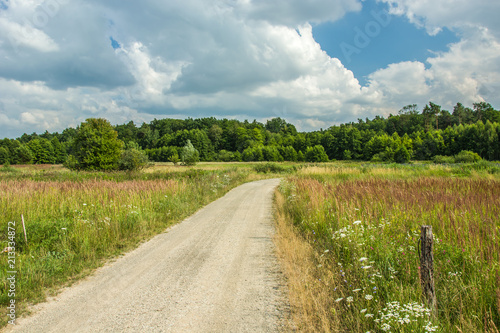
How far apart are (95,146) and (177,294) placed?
110 ft

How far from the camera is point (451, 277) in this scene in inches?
146

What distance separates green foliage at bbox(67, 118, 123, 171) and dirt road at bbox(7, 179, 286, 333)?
30.0 metres

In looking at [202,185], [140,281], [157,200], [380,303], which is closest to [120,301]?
[140,281]

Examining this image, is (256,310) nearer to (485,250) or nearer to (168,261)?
(168,261)

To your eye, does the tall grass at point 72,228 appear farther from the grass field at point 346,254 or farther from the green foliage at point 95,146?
the green foliage at point 95,146

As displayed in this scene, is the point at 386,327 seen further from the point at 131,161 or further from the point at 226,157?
the point at 226,157

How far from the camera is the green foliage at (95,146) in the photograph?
32281 mm

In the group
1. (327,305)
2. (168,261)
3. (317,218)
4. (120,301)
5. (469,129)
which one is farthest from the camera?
(469,129)

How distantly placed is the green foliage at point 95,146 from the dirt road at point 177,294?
98.5ft

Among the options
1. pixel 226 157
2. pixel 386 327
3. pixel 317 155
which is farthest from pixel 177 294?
pixel 317 155

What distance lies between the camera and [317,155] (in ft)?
322

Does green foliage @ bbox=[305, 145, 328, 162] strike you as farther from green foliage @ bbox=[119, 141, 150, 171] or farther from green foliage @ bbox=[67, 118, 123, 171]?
green foliage @ bbox=[67, 118, 123, 171]

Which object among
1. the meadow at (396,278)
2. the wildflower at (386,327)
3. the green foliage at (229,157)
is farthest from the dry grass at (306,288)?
the green foliage at (229,157)

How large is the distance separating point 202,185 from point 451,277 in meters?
16.0
